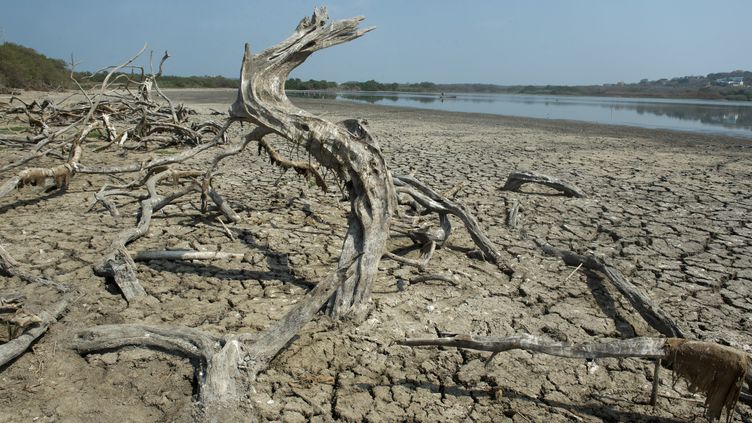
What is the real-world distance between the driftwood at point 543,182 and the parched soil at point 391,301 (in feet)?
0.56

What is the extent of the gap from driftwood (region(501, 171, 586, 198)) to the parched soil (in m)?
Result: 0.17

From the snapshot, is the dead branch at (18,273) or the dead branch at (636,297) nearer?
the dead branch at (636,297)

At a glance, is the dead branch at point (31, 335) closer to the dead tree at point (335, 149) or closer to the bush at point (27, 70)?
the dead tree at point (335, 149)

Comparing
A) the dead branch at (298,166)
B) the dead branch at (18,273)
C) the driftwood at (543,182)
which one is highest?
the dead branch at (298,166)

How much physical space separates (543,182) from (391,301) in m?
4.04

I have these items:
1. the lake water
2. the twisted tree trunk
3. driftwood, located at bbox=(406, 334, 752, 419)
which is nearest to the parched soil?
driftwood, located at bbox=(406, 334, 752, 419)

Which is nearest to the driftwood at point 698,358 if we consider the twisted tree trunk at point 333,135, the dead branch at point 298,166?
the twisted tree trunk at point 333,135

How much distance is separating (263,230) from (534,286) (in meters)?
2.57

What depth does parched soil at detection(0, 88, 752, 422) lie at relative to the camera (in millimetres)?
2434

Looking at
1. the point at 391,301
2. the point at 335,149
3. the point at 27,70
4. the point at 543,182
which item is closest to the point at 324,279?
the point at 391,301

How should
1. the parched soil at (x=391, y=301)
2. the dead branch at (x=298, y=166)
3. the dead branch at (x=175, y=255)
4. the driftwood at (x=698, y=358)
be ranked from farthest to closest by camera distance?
1. the dead branch at (x=298, y=166)
2. the dead branch at (x=175, y=255)
3. the parched soil at (x=391, y=301)
4. the driftwood at (x=698, y=358)

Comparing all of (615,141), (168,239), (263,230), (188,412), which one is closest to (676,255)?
(263,230)

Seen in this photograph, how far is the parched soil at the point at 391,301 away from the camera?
2434 millimetres

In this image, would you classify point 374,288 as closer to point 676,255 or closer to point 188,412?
point 188,412
